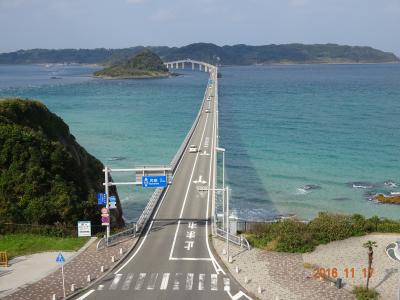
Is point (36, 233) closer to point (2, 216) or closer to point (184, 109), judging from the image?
point (2, 216)

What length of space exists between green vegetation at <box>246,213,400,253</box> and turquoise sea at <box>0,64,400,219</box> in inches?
596

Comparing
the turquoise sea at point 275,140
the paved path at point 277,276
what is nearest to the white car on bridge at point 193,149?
the turquoise sea at point 275,140

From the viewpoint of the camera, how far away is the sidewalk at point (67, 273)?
993 inches

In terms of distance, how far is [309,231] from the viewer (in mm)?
33281

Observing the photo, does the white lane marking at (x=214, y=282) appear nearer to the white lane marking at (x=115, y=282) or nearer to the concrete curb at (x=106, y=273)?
the white lane marking at (x=115, y=282)

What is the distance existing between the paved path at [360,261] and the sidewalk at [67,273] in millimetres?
12727

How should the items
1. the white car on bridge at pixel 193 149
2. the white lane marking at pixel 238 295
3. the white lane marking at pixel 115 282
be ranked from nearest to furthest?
1. the white lane marking at pixel 238 295
2. the white lane marking at pixel 115 282
3. the white car on bridge at pixel 193 149

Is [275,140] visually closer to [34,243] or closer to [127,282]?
[34,243]

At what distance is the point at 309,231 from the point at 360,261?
4.33 m

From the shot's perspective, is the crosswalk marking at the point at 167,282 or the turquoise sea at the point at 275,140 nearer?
the crosswalk marking at the point at 167,282

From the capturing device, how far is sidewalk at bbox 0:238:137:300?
2522 cm

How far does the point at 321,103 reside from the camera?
5310 inches

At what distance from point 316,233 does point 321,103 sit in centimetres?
10677
